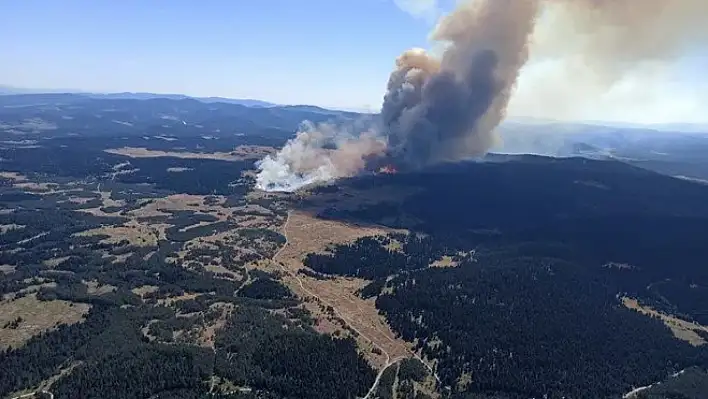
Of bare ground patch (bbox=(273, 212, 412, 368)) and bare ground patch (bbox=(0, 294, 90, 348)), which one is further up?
bare ground patch (bbox=(273, 212, 412, 368))

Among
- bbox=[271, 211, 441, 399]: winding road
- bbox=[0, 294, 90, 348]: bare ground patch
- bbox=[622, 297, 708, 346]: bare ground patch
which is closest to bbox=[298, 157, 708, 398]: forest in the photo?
Result: bbox=[271, 211, 441, 399]: winding road

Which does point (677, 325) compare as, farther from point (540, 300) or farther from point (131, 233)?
point (131, 233)

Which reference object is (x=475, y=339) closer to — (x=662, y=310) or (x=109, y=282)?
(x=662, y=310)

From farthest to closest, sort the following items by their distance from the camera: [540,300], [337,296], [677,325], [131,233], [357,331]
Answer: [131,233] < [337,296] < [540,300] < [677,325] < [357,331]

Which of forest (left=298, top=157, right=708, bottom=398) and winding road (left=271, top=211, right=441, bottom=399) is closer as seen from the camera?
winding road (left=271, top=211, right=441, bottom=399)

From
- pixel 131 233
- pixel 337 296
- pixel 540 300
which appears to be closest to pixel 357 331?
pixel 337 296

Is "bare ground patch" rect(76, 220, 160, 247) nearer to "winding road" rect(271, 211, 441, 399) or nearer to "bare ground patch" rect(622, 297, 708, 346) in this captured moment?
"winding road" rect(271, 211, 441, 399)
